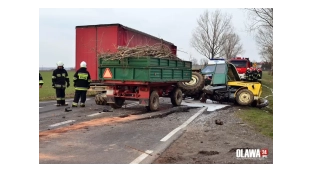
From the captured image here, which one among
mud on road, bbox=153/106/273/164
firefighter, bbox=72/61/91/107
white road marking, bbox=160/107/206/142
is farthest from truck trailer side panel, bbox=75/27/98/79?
mud on road, bbox=153/106/273/164

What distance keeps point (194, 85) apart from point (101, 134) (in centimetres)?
796

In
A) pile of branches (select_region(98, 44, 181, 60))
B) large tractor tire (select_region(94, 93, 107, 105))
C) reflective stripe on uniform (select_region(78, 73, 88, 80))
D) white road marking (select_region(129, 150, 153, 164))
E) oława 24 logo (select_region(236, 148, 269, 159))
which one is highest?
pile of branches (select_region(98, 44, 181, 60))

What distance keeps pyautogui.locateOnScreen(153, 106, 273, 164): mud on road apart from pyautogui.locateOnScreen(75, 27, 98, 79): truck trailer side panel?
6.78m

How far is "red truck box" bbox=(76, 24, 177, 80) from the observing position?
12.9m

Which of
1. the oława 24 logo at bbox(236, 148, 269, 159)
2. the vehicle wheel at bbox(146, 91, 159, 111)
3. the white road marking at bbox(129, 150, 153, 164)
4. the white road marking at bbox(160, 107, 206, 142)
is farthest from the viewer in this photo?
the vehicle wheel at bbox(146, 91, 159, 111)

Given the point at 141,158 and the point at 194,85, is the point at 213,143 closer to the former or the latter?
the point at 141,158

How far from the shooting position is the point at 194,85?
46.4ft

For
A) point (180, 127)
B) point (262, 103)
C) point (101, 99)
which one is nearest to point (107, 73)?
point (101, 99)

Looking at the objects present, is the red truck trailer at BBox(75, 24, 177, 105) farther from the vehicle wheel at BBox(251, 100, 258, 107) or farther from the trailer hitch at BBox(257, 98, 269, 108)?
the trailer hitch at BBox(257, 98, 269, 108)

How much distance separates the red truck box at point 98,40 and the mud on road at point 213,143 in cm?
513

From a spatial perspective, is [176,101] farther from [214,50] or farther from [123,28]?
[214,50]

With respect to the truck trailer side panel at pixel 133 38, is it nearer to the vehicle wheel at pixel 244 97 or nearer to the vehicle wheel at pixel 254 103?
the vehicle wheel at pixel 244 97

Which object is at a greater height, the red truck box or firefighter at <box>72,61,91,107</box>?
the red truck box

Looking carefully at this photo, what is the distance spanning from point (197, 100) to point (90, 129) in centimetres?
830
